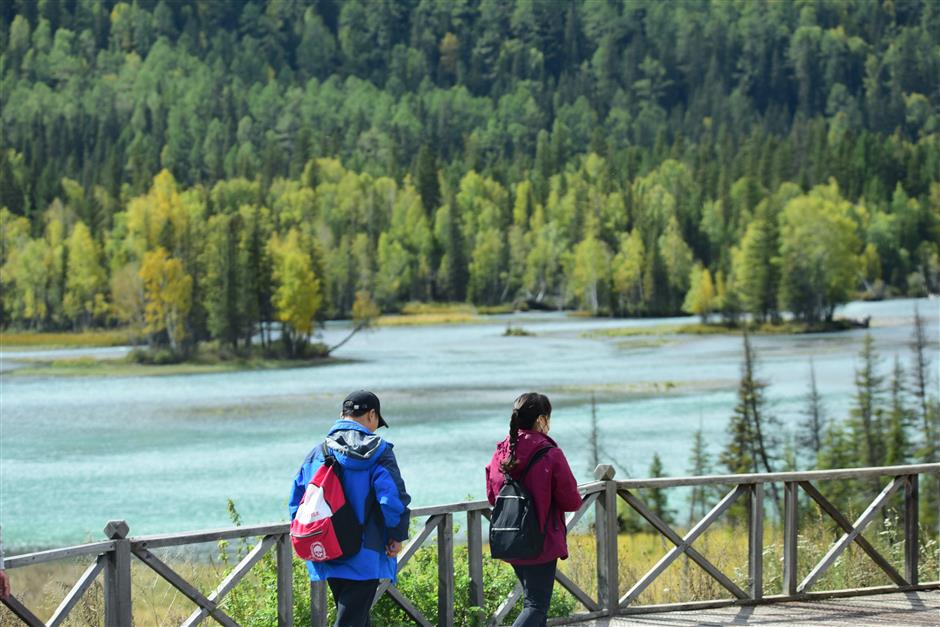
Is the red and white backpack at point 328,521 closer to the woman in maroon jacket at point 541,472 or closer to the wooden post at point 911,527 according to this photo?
the woman in maroon jacket at point 541,472

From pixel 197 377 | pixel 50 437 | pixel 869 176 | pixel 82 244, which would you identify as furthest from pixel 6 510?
pixel 869 176

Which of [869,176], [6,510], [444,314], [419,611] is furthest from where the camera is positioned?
[869,176]

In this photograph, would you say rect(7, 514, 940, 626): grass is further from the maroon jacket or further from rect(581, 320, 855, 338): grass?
rect(581, 320, 855, 338): grass

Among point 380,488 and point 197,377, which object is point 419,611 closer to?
point 380,488

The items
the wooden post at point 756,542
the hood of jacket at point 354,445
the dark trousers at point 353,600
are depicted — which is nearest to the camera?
the hood of jacket at point 354,445

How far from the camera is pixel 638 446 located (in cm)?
3045

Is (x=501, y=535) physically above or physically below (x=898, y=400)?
above

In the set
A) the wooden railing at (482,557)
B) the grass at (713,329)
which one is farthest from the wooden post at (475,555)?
the grass at (713,329)

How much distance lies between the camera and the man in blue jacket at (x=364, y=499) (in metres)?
4.58

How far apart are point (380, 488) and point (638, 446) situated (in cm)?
2626

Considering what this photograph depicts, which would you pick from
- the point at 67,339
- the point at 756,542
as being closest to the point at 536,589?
the point at 756,542

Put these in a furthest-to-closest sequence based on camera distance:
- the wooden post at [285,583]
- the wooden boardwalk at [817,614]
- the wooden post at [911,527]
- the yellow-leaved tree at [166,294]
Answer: the yellow-leaved tree at [166,294], the wooden post at [911,527], the wooden boardwalk at [817,614], the wooden post at [285,583]

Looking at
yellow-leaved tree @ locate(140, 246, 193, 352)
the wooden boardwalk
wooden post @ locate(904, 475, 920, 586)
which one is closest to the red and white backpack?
the wooden boardwalk

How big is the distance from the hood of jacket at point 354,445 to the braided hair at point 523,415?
1.83 feet
